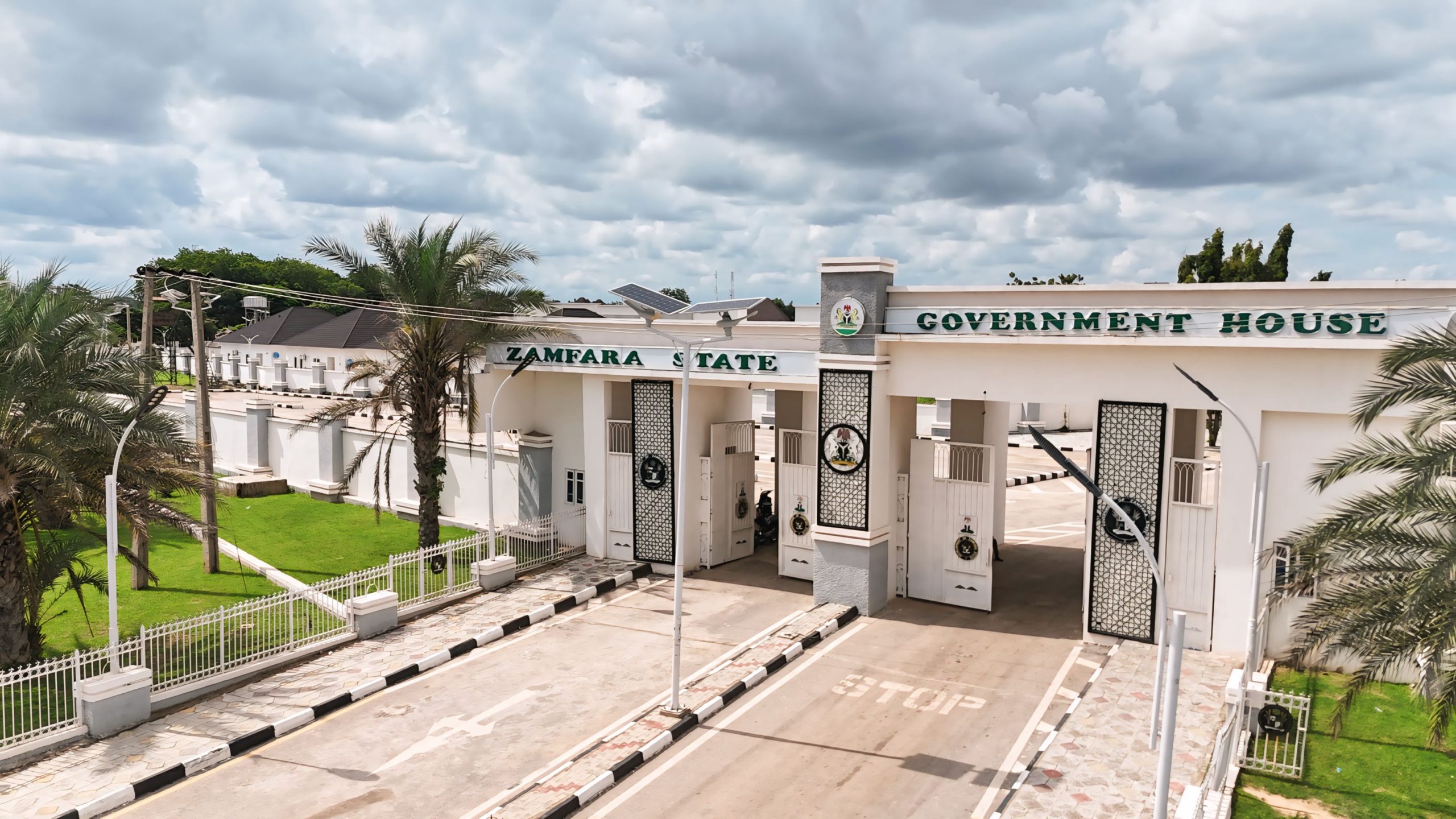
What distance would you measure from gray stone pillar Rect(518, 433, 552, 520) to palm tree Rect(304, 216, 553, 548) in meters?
1.93

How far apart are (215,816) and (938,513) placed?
11.8 metres

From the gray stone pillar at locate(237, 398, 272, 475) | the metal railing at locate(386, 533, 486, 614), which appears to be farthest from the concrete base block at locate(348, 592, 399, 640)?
the gray stone pillar at locate(237, 398, 272, 475)

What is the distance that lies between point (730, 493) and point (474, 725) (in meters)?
8.97

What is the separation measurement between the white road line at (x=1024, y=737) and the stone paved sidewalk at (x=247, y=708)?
855cm

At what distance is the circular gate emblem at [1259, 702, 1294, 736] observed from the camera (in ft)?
36.8

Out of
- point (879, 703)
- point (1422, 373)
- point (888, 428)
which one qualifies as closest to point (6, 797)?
point (879, 703)

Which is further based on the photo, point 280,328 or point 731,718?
point 280,328

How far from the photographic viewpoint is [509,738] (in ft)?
39.6

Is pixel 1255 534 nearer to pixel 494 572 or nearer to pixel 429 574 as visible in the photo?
pixel 494 572

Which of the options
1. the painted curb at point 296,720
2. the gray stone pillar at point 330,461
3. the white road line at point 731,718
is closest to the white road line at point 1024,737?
the white road line at point 731,718

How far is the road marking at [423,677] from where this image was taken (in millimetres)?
10773

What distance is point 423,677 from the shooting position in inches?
560

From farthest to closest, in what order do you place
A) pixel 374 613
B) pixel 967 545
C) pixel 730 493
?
pixel 730 493, pixel 967 545, pixel 374 613

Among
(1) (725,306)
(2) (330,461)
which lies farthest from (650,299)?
(2) (330,461)
